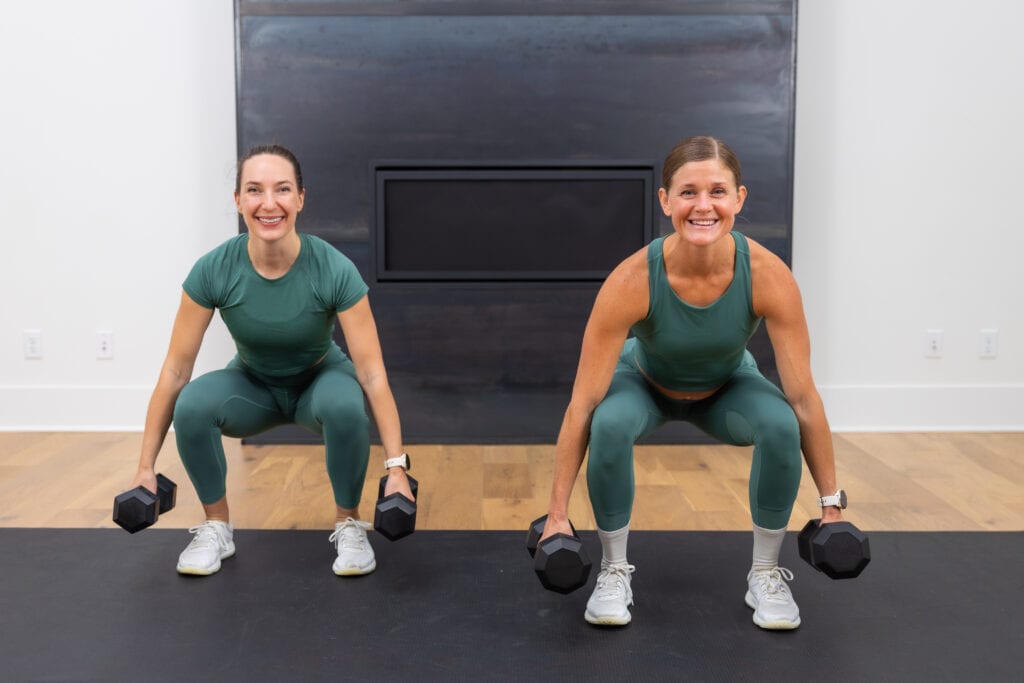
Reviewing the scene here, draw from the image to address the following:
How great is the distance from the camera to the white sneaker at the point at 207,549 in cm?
191

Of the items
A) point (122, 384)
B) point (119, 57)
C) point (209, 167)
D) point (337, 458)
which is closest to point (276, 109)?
point (209, 167)

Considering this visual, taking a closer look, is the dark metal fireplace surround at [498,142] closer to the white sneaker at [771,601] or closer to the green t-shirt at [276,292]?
the green t-shirt at [276,292]

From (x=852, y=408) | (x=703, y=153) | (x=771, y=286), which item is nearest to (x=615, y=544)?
(x=771, y=286)

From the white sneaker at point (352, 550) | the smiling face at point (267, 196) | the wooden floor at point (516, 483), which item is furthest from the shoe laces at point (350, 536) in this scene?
the smiling face at point (267, 196)

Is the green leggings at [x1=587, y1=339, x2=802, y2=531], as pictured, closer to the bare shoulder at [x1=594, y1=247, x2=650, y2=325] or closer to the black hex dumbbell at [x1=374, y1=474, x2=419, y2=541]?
the bare shoulder at [x1=594, y1=247, x2=650, y2=325]

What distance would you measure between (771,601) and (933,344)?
2213mm

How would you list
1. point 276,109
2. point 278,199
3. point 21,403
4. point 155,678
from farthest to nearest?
point 21,403, point 276,109, point 278,199, point 155,678

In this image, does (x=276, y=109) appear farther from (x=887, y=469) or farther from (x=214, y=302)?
(x=887, y=469)

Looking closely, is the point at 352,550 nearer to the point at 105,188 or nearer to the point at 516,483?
the point at 516,483

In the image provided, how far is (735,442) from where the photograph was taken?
1.81m

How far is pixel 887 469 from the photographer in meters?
2.93

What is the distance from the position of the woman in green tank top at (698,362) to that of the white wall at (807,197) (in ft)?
6.33

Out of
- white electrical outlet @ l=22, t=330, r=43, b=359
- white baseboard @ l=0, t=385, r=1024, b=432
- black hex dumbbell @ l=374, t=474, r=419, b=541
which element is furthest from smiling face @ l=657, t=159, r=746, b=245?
white electrical outlet @ l=22, t=330, r=43, b=359

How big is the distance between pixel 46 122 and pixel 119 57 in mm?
363
